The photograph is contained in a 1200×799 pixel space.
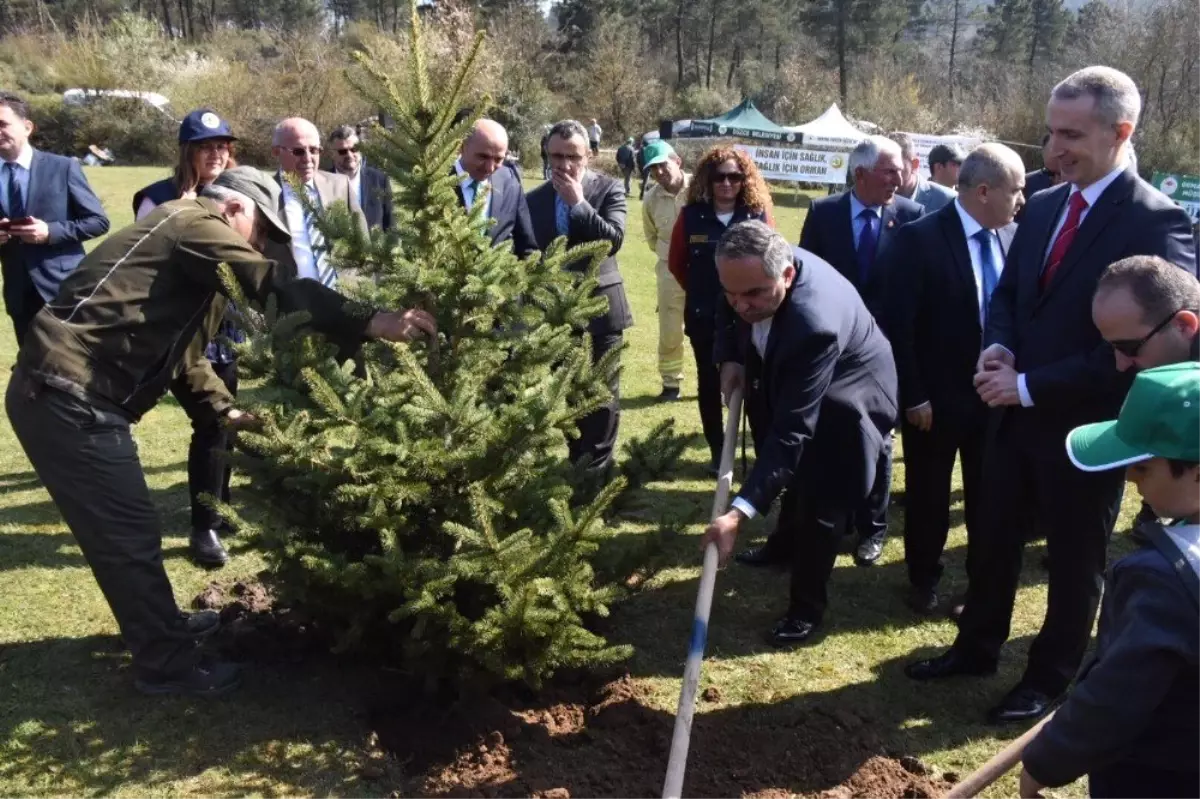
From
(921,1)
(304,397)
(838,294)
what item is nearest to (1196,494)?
(838,294)

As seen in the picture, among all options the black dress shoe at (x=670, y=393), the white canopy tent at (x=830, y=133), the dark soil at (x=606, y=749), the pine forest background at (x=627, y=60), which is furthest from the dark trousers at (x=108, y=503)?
the white canopy tent at (x=830, y=133)

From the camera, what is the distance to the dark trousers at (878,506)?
15.8 ft

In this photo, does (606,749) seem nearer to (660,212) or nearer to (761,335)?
(761,335)

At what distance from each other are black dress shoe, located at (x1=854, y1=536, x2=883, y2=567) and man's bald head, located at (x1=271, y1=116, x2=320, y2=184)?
13.5 ft

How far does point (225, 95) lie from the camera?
3306cm

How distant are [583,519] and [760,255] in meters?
1.19

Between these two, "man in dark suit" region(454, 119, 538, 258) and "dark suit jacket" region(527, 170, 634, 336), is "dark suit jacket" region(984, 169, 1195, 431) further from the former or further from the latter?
"man in dark suit" region(454, 119, 538, 258)

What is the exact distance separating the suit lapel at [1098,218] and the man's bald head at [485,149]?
122 inches

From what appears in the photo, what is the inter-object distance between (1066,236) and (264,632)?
152 inches

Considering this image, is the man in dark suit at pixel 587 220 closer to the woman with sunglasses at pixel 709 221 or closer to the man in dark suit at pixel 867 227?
the woman with sunglasses at pixel 709 221

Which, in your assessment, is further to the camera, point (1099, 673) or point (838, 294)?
point (838, 294)

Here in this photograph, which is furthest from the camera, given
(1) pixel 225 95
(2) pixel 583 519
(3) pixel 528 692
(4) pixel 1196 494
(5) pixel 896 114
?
(5) pixel 896 114

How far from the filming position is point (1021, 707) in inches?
150

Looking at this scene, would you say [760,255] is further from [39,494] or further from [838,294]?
[39,494]
